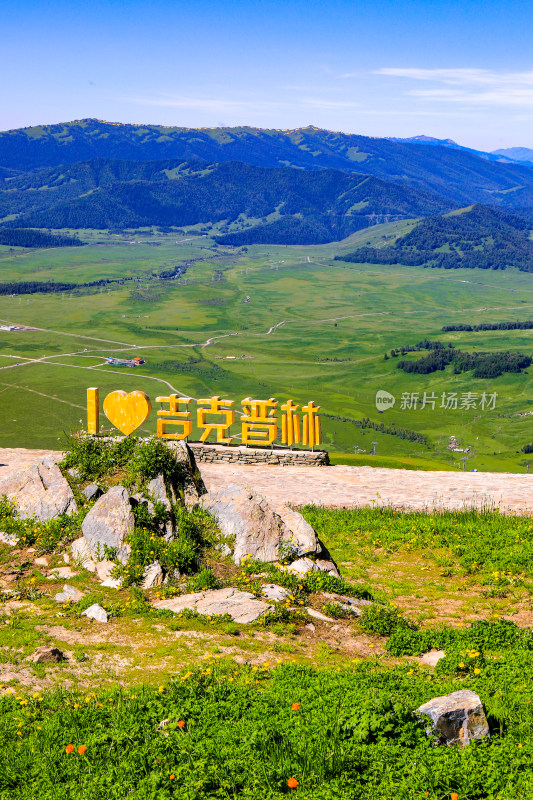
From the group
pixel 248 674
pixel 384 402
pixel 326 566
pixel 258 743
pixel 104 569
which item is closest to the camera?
pixel 258 743

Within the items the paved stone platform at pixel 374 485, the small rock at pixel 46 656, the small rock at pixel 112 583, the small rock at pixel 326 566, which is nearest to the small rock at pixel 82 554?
the small rock at pixel 112 583

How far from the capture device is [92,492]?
18.6 m

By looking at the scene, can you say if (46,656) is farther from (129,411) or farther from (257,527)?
(129,411)

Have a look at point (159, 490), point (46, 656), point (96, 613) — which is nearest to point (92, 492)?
point (159, 490)

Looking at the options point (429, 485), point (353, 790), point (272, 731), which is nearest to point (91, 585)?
point (272, 731)

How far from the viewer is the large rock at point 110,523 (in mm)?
16703

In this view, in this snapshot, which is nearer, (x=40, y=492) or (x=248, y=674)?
(x=248, y=674)

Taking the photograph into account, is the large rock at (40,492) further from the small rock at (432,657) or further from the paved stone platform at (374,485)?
the small rock at (432,657)

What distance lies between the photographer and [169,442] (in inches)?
790

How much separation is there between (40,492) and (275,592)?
24.4ft

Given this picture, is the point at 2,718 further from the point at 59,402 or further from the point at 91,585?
the point at 59,402

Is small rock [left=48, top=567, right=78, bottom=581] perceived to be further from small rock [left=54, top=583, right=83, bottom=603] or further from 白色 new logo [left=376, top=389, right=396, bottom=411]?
白色 new logo [left=376, top=389, right=396, bottom=411]

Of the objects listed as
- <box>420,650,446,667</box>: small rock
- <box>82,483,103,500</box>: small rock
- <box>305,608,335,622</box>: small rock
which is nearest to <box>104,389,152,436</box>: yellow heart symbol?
<box>82,483,103,500</box>: small rock

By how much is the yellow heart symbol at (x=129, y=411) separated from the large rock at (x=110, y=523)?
17.8ft
